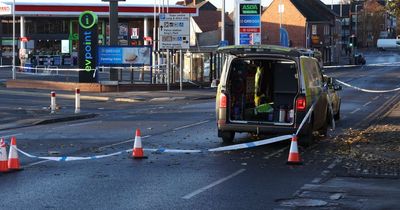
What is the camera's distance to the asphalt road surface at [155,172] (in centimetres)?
803

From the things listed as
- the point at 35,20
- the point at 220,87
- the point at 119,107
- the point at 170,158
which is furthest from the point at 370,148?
the point at 35,20

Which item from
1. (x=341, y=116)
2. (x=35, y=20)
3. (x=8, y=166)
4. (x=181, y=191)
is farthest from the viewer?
(x=35, y=20)

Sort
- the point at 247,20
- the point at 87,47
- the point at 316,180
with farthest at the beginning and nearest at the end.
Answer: the point at 87,47
the point at 247,20
the point at 316,180

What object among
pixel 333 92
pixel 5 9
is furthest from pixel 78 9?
pixel 333 92

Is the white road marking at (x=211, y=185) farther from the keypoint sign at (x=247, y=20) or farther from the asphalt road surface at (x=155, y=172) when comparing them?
the keypoint sign at (x=247, y=20)

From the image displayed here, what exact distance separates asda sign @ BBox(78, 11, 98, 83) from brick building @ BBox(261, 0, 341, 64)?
177 ft

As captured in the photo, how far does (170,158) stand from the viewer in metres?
11.7

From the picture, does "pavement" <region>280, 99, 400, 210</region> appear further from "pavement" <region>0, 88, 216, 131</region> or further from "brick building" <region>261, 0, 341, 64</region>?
"brick building" <region>261, 0, 341, 64</region>

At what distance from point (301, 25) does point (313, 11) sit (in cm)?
698

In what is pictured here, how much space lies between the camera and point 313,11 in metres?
95.6

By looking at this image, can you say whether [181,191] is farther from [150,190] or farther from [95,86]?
[95,86]

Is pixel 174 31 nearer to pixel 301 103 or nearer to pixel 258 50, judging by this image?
pixel 258 50

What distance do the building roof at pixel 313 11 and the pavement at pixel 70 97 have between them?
58437mm

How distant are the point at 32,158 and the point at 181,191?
434cm
